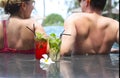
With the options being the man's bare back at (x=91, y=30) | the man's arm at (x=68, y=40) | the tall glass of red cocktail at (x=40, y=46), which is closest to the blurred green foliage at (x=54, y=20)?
the man's bare back at (x=91, y=30)

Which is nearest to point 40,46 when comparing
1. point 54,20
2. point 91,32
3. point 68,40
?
point 68,40

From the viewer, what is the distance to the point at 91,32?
2.01m

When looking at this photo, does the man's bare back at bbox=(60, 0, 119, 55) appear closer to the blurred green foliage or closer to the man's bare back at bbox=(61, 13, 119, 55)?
the man's bare back at bbox=(61, 13, 119, 55)

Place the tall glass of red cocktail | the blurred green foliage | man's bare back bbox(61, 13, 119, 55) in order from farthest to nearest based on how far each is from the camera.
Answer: the blurred green foliage < man's bare back bbox(61, 13, 119, 55) < the tall glass of red cocktail

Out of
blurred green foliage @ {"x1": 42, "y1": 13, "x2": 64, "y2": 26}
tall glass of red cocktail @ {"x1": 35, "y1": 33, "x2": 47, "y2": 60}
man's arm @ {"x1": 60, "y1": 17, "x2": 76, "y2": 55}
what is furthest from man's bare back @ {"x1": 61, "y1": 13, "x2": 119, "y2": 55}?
blurred green foliage @ {"x1": 42, "y1": 13, "x2": 64, "y2": 26}

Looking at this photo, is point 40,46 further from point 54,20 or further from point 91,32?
point 54,20

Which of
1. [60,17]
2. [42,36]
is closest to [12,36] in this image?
[42,36]

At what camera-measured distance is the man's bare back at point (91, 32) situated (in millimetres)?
1927

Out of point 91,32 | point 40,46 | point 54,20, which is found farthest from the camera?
point 54,20

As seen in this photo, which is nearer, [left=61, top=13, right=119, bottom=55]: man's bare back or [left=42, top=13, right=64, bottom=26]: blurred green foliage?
[left=61, top=13, right=119, bottom=55]: man's bare back

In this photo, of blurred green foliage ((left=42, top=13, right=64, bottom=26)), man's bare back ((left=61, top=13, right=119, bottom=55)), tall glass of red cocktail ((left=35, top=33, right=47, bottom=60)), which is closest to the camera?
tall glass of red cocktail ((left=35, top=33, right=47, bottom=60))

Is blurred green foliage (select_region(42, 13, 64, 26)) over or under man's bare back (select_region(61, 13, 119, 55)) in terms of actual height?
under

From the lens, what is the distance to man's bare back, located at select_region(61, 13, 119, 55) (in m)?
1.93

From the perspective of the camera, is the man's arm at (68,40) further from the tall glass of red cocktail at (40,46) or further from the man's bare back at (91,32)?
the tall glass of red cocktail at (40,46)
